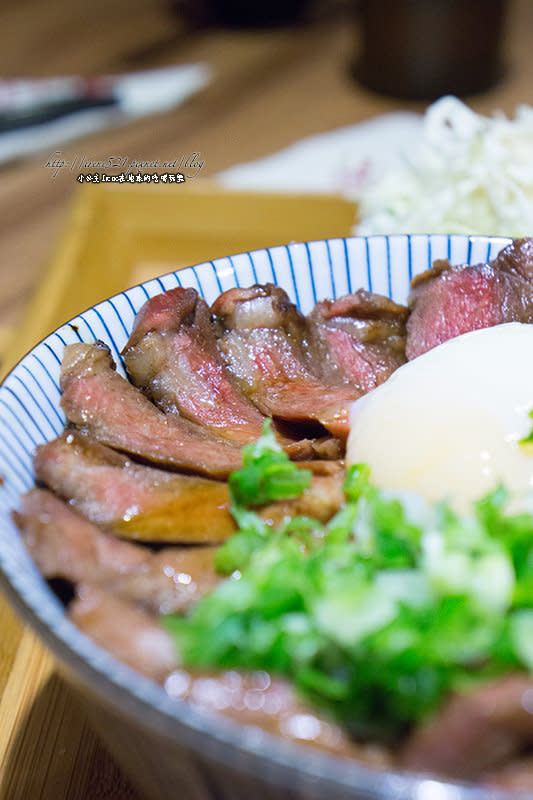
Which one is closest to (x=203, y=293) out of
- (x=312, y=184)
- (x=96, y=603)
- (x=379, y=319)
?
(x=379, y=319)

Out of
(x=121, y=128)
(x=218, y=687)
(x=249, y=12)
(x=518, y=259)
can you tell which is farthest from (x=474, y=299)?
(x=249, y=12)

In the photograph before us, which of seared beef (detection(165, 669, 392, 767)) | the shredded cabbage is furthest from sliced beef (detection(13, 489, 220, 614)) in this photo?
the shredded cabbage

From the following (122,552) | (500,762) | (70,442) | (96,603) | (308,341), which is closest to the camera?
(500,762)

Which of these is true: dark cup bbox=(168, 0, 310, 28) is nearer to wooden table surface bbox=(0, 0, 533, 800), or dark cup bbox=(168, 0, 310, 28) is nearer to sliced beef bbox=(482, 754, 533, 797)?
wooden table surface bbox=(0, 0, 533, 800)

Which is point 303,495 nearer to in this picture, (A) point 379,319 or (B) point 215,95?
(A) point 379,319

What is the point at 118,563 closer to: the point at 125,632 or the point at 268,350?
the point at 125,632

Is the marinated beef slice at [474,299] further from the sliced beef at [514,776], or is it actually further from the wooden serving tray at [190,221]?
the wooden serving tray at [190,221]

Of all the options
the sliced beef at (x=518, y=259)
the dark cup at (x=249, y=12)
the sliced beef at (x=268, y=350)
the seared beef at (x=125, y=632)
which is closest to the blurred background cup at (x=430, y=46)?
the dark cup at (x=249, y=12)
